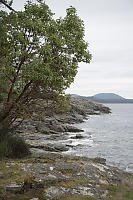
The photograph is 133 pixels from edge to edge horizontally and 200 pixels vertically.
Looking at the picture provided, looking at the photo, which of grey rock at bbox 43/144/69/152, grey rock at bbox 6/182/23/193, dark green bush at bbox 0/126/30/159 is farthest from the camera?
grey rock at bbox 43/144/69/152

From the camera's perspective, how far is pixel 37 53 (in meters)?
11.8

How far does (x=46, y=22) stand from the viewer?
1235 cm

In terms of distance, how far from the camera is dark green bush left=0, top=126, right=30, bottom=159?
1129cm

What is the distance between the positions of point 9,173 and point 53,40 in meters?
7.23

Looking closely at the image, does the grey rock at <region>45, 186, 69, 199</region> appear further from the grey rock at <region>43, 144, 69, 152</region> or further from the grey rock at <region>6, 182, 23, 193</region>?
the grey rock at <region>43, 144, 69, 152</region>

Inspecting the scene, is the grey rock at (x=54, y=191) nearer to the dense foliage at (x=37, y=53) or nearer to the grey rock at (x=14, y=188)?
the grey rock at (x=14, y=188)

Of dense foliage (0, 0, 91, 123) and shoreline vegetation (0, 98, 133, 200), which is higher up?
dense foliage (0, 0, 91, 123)

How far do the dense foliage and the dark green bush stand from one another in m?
0.87

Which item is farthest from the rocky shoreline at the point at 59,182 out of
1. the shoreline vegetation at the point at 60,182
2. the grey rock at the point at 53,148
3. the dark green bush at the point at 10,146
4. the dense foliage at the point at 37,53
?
the grey rock at the point at 53,148

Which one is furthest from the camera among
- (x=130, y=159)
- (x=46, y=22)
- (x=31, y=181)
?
(x=130, y=159)

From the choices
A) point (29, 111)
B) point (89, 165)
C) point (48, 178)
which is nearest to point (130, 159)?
point (89, 165)

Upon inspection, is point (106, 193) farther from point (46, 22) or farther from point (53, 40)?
point (46, 22)

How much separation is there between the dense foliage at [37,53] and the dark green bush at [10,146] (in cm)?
87

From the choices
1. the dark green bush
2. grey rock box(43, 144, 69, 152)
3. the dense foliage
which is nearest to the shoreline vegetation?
the dark green bush
